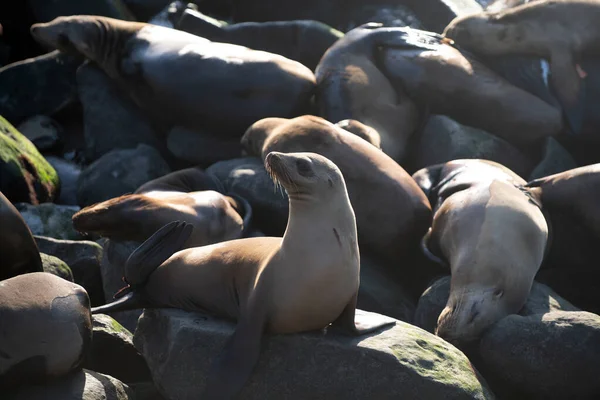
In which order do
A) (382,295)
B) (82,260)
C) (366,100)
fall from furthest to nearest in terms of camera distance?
(366,100) < (82,260) < (382,295)

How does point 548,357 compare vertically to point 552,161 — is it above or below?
above

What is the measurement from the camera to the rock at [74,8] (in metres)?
11.1

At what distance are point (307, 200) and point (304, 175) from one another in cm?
12

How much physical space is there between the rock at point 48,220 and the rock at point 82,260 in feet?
3.01

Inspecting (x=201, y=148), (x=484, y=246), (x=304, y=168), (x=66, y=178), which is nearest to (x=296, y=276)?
(x=304, y=168)

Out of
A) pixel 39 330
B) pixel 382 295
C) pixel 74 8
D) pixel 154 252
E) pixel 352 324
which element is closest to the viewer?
pixel 39 330

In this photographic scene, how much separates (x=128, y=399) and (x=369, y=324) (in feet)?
4.14

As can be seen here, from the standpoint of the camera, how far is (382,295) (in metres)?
5.95

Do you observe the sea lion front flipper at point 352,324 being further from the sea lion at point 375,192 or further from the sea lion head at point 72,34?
the sea lion head at point 72,34

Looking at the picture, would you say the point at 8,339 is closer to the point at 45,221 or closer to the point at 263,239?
the point at 263,239

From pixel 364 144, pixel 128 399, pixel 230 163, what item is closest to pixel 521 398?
pixel 128 399

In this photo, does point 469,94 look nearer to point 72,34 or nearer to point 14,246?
point 72,34

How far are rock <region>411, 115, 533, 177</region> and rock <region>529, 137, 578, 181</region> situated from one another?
8.4 inches

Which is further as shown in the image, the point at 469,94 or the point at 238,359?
the point at 469,94
